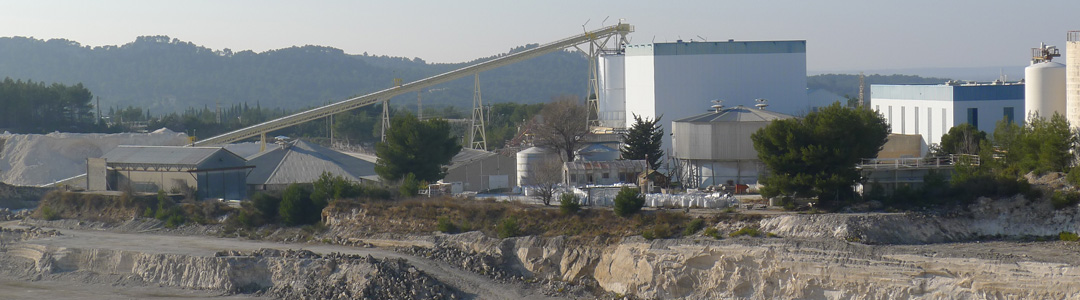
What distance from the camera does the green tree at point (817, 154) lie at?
3491 centimetres

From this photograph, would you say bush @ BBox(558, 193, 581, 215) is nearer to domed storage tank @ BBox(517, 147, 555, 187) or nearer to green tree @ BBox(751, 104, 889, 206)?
green tree @ BBox(751, 104, 889, 206)

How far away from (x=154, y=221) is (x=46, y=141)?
2567 centimetres

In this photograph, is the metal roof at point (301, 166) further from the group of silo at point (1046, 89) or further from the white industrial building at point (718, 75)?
the group of silo at point (1046, 89)

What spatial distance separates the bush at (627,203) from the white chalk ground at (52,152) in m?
39.1

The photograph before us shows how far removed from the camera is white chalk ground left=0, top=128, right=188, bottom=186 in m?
64.1

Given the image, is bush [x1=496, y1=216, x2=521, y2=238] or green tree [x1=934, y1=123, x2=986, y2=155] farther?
green tree [x1=934, y1=123, x2=986, y2=155]

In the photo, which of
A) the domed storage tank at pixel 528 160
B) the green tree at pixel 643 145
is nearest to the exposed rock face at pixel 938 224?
the green tree at pixel 643 145

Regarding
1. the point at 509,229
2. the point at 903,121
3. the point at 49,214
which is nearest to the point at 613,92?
the point at 903,121

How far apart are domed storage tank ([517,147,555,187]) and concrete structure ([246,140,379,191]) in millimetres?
5917

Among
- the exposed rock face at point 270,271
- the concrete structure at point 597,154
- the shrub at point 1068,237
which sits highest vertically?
the concrete structure at point 597,154

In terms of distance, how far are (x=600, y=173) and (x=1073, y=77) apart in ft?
55.8

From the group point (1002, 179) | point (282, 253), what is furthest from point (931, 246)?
point (282, 253)

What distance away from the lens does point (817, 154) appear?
115 feet

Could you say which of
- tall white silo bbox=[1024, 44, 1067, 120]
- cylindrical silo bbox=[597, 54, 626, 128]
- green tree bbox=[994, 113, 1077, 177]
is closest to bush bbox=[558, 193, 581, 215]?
green tree bbox=[994, 113, 1077, 177]
